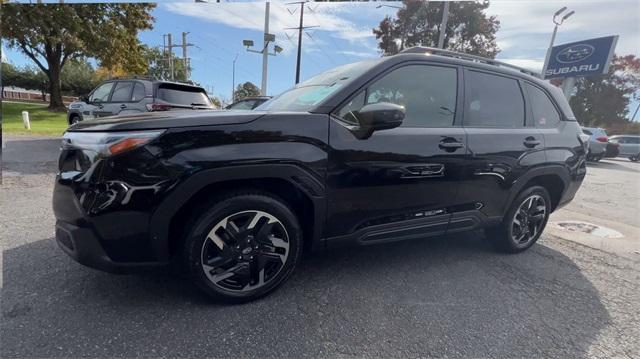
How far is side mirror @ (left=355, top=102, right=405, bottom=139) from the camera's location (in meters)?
2.39

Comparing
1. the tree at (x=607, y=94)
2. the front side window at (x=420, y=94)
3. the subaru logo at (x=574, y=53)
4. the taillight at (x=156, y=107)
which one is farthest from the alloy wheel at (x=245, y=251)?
the tree at (x=607, y=94)

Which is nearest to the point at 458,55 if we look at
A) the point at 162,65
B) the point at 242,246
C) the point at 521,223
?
the point at 521,223

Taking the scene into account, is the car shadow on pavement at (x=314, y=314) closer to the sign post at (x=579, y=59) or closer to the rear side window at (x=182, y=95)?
the rear side window at (x=182, y=95)

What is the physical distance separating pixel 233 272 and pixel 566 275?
302 cm

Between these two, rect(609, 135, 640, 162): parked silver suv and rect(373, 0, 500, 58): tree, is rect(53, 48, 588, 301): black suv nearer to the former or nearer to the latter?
rect(373, 0, 500, 58): tree

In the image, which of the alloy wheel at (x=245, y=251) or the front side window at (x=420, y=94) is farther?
the front side window at (x=420, y=94)

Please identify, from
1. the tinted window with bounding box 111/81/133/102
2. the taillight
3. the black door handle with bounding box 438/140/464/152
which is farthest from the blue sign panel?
the black door handle with bounding box 438/140/464/152

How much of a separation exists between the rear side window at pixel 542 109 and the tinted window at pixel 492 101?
17 cm

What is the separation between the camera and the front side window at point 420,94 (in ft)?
9.09

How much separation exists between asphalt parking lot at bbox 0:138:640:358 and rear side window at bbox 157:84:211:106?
4.66 m

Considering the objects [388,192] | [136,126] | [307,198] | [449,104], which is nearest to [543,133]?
[449,104]

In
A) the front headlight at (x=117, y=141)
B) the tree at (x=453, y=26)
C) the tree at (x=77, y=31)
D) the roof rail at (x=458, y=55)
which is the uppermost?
the tree at (x=453, y=26)

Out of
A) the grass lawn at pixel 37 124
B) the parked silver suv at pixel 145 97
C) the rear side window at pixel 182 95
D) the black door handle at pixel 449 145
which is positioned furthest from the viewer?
the grass lawn at pixel 37 124

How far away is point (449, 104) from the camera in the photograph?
3033 millimetres
